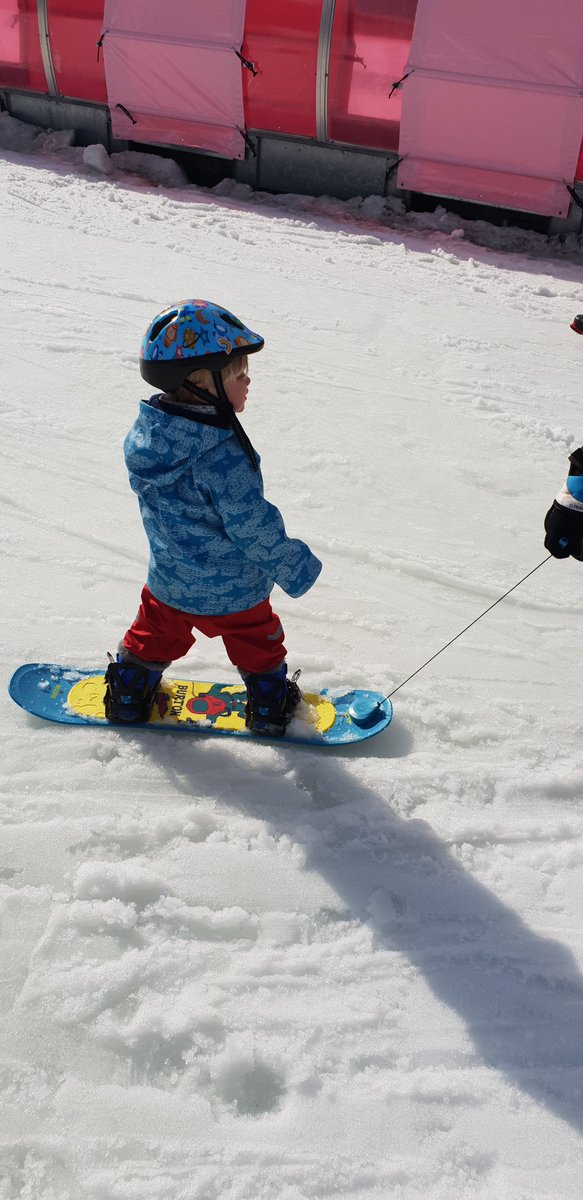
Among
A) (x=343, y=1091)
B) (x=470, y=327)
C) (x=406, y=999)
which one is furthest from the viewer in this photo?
(x=470, y=327)

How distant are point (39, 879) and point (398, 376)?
3.96m

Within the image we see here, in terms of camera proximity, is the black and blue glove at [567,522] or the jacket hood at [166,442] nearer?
the jacket hood at [166,442]

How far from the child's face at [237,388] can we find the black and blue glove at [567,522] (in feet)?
3.12

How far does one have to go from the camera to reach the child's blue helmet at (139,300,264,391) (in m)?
2.38

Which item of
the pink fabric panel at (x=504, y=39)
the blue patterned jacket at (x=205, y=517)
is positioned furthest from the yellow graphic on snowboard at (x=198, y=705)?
the pink fabric panel at (x=504, y=39)

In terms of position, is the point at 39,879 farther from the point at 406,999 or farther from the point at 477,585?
the point at 477,585

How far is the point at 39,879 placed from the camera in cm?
249

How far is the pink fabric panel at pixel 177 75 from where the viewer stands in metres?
8.55

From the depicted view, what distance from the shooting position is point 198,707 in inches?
123

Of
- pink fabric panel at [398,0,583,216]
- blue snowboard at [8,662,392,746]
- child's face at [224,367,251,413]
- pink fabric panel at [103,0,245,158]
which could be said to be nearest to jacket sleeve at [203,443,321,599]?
child's face at [224,367,251,413]

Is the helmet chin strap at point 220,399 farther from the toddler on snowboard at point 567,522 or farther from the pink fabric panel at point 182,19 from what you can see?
the pink fabric panel at point 182,19

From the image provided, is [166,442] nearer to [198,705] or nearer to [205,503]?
[205,503]

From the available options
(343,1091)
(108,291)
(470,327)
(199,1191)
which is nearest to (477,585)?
(343,1091)

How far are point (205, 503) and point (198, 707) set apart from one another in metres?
0.87
